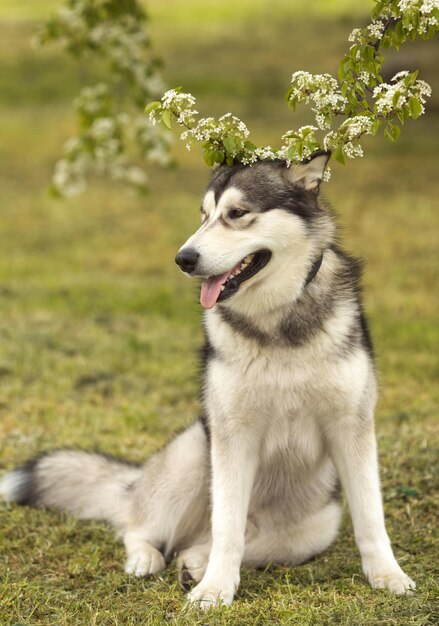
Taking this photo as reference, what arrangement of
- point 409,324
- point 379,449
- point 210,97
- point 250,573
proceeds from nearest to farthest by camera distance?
1. point 250,573
2. point 379,449
3. point 409,324
4. point 210,97

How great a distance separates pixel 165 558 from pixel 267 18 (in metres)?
29.5

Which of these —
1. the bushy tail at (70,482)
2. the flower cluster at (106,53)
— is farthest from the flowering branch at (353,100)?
the flower cluster at (106,53)

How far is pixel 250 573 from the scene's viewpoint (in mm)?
4516

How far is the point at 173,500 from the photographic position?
15.5 feet

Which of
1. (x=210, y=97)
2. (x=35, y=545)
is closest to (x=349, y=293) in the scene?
(x=35, y=545)

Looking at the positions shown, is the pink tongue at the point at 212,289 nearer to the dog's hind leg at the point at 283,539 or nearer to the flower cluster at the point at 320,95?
the flower cluster at the point at 320,95

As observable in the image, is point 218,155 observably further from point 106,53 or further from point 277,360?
point 106,53

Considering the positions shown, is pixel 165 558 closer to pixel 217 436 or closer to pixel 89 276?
pixel 217 436

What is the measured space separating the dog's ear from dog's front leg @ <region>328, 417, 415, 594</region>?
1.10 m

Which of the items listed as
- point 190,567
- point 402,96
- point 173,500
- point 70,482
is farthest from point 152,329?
point 402,96

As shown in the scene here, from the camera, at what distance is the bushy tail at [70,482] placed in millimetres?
5262

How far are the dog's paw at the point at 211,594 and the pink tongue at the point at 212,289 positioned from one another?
1275 mm

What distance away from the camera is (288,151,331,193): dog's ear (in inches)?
161

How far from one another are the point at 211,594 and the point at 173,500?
739 mm
